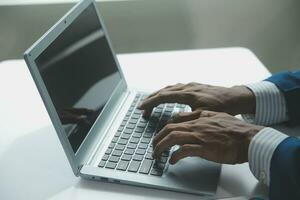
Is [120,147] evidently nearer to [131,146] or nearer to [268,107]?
[131,146]

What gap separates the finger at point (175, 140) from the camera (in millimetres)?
688

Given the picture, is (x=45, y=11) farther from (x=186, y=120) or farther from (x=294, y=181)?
(x=294, y=181)

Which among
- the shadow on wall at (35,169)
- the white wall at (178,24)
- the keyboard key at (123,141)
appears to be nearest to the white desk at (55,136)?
the shadow on wall at (35,169)

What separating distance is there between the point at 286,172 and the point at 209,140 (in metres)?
0.14

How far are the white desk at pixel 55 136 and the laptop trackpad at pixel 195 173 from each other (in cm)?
2

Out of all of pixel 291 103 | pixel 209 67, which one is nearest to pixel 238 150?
pixel 291 103

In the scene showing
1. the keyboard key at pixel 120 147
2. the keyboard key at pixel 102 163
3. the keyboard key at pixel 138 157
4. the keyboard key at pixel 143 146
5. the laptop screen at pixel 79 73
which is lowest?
the keyboard key at pixel 143 146

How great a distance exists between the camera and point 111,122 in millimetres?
850

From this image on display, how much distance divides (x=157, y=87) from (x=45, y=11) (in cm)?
76

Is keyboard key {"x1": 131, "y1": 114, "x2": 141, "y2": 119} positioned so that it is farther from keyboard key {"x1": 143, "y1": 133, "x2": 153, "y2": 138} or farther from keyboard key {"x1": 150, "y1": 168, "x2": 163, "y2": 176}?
keyboard key {"x1": 150, "y1": 168, "x2": 163, "y2": 176}

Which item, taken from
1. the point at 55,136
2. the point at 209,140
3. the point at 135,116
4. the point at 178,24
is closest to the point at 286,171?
Answer: the point at 209,140

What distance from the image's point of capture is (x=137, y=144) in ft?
2.50

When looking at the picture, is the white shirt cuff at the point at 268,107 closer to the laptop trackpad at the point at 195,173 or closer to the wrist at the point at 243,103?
the wrist at the point at 243,103

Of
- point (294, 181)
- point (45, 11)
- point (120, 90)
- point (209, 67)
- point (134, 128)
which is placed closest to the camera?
point (294, 181)
